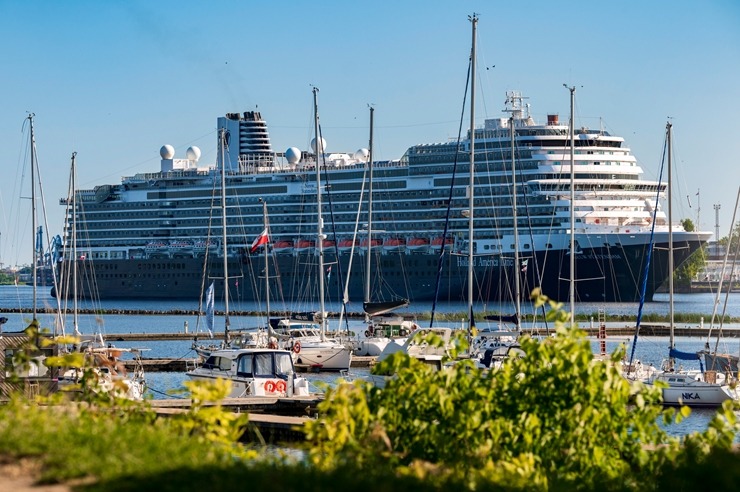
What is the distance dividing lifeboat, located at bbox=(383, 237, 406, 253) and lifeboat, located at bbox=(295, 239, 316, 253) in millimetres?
5883

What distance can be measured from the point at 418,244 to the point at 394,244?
5.66ft

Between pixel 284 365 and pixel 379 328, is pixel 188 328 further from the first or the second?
pixel 284 365

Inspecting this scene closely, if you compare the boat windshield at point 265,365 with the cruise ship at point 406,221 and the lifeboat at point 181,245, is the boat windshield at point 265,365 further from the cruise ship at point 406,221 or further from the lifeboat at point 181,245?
the lifeboat at point 181,245

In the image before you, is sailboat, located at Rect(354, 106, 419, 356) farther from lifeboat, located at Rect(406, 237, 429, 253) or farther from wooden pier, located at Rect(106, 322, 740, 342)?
lifeboat, located at Rect(406, 237, 429, 253)

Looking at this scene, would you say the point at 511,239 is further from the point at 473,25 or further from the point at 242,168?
the point at 473,25

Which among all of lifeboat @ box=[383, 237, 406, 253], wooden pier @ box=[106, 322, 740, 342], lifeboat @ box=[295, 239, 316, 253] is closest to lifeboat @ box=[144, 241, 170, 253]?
lifeboat @ box=[295, 239, 316, 253]

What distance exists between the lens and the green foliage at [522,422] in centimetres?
1066

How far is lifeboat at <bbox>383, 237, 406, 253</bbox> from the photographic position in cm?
9312

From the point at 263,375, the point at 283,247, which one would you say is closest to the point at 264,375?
the point at 263,375

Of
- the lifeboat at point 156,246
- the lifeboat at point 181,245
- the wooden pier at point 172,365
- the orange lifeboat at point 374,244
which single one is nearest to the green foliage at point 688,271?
the orange lifeboat at point 374,244

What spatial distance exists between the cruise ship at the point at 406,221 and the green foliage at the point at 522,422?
6023cm

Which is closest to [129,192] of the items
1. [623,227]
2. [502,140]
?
[502,140]

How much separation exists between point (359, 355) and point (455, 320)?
22953 mm

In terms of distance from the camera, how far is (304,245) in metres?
97.3
